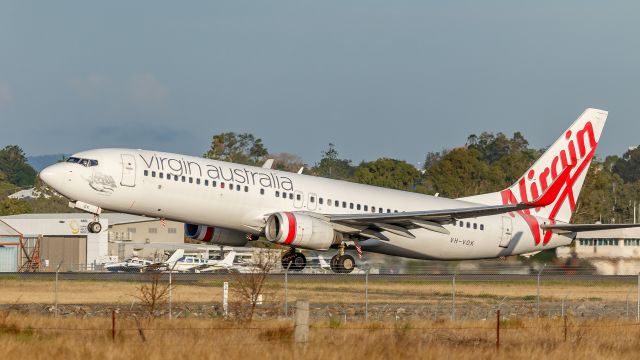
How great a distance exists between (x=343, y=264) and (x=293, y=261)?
2.13 metres

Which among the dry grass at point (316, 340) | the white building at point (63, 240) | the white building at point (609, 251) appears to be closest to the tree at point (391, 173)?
the white building at point (63, 240)

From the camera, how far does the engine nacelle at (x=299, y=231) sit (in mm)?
45812

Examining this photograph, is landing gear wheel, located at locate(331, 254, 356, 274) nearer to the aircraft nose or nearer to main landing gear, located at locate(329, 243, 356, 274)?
main landing gear, located at locate(329, 243, 356, 274)

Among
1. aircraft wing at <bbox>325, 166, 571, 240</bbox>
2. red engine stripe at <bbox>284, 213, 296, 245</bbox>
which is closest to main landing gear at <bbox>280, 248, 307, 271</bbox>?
aircraft wing at <bbox>325, 166, 571, 240</bbox>

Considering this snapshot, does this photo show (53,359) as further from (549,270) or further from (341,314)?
(549,270)

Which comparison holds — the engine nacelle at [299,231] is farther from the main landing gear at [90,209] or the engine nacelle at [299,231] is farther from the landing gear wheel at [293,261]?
the main landing gear at [90,209]

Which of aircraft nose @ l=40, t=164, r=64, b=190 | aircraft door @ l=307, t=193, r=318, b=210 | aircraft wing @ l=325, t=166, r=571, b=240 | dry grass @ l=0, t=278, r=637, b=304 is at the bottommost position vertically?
dry grass @ l=0, t=278, r=637, b=304

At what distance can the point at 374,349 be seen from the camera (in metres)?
23.4

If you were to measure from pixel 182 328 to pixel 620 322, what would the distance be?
41.7 feet

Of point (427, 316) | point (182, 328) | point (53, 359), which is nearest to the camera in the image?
point (53, 359)

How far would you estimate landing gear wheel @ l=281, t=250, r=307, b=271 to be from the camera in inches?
1959

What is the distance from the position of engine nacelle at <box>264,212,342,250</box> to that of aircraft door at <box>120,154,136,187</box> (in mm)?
5621

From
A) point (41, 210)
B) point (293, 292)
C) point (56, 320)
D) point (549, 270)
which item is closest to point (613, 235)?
point (549, 270)

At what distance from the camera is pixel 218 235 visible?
49.9m
